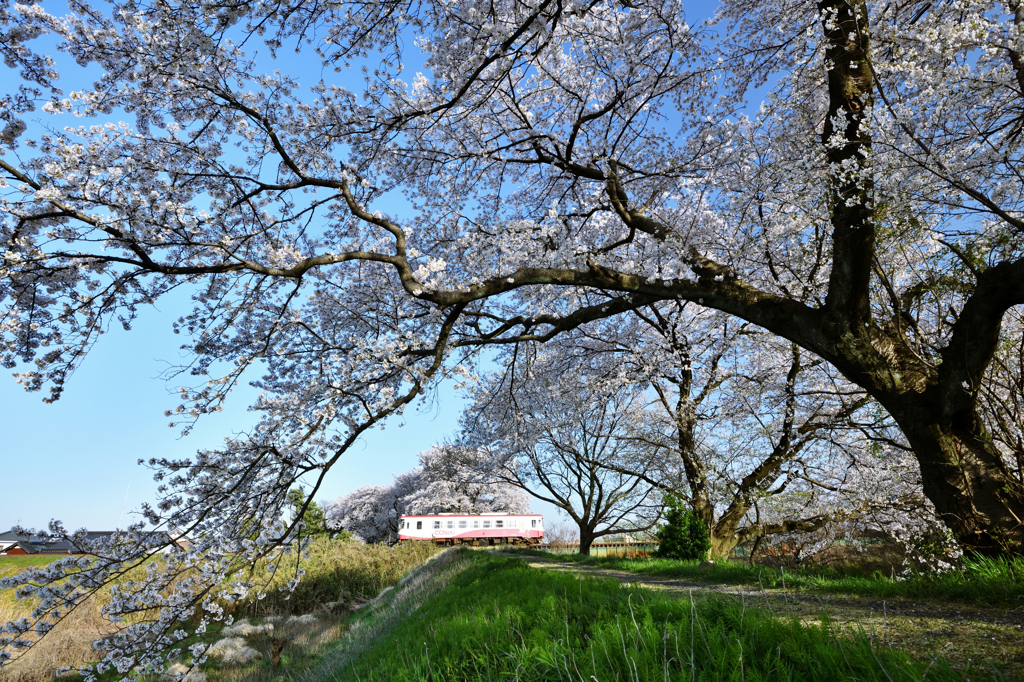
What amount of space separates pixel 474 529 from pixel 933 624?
87.6 feet

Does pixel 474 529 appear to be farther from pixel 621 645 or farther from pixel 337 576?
pixel 621 645

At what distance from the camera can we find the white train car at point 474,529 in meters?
27.0

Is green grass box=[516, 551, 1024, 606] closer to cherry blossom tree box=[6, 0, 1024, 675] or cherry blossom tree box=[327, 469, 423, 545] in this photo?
cherry blossom tree box=[6, 0, 1024, 675]

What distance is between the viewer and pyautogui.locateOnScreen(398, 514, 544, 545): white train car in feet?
88.6

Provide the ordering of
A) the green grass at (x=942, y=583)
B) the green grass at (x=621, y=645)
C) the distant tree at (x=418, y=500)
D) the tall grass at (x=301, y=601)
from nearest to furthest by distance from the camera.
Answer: the green grass at (x=621, y=645) < the green grass at (x=942, y=583) < the tall grass at (x=301, y=601) < the distant tree at (x=418, y=500)

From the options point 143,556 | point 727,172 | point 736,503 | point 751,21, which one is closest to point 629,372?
point 736,503

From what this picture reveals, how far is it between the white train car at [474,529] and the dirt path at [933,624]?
78.3 ft

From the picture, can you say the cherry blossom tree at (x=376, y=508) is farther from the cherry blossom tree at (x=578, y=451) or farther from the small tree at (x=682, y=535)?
the small tree at (x=682, y=535)

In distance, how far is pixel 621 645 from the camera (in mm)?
3045

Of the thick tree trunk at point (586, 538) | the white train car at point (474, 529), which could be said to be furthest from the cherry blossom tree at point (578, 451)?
the white train car at point (474, 529)

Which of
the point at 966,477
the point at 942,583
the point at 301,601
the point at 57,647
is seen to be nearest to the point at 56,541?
the point at 942,583

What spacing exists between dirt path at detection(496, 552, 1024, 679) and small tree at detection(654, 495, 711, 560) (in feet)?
17.9

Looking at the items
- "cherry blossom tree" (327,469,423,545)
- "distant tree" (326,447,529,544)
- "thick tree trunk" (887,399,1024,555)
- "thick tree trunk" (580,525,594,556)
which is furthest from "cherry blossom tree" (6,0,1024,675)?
"cherry blossom tree" (327,469,423,545)

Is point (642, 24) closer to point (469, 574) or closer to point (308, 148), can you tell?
point (308, 148)
